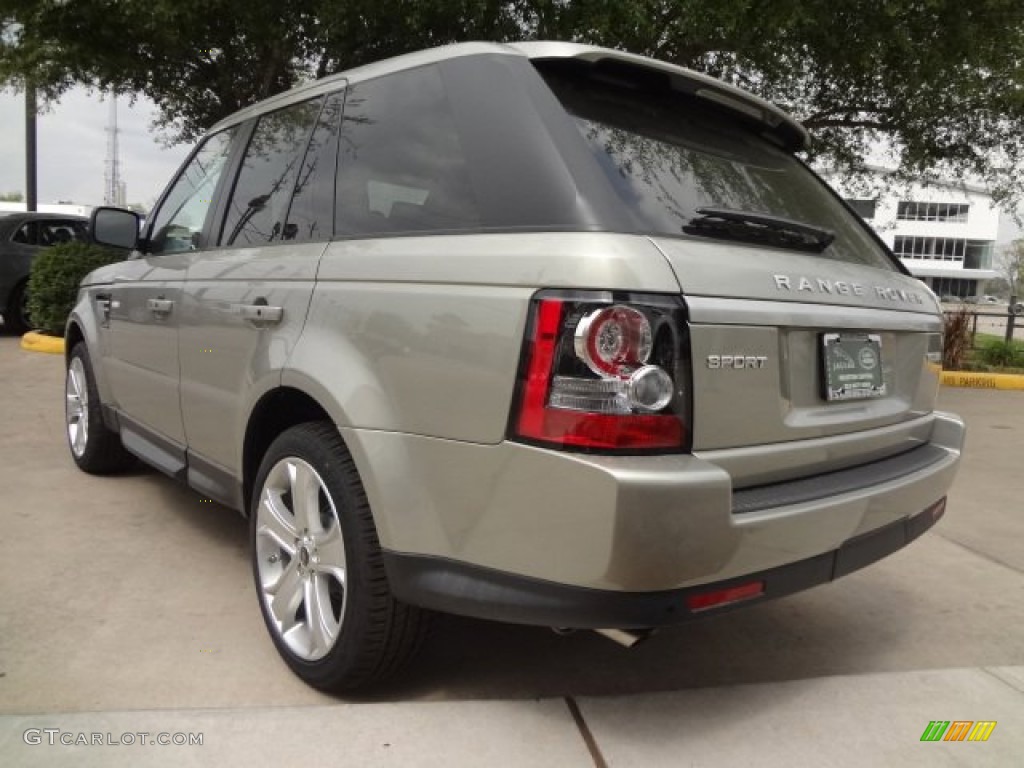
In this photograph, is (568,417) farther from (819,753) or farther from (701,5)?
A: (701,5)

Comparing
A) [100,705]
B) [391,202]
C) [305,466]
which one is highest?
[391,202]

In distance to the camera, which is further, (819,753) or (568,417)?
(819,753)

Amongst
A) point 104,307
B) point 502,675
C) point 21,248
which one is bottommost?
point 502,675

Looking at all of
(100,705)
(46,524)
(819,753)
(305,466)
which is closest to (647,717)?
(819,753)

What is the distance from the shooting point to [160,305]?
11.2ft

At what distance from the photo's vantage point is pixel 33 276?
9688 millimetres

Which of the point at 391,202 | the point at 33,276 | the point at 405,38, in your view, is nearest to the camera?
the point at 391,202

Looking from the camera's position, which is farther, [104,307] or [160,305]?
[104,307]

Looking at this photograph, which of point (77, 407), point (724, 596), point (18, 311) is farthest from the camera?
point (18, 311)

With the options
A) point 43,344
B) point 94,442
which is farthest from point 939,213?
point 94,442

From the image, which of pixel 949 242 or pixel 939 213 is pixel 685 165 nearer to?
pixel 939 213

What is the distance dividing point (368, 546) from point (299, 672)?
0.56 m

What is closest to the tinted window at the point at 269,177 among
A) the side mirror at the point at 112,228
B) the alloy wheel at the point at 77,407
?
the side mirror at the point at 112,228

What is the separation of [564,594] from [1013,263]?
3227 inches
